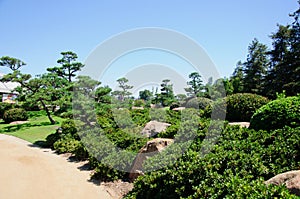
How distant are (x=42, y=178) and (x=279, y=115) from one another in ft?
17.2

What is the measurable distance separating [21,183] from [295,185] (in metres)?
4.80

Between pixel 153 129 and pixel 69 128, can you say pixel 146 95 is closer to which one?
pixel 69 128

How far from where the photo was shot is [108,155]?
531 centimetres

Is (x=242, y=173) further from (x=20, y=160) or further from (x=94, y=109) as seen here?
(x=94, y=109)

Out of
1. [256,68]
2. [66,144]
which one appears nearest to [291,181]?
[66,144]

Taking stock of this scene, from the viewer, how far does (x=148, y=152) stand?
14.6 feet

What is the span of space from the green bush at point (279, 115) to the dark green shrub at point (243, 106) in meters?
1.51

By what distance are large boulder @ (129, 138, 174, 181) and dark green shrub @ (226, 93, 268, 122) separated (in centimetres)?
310

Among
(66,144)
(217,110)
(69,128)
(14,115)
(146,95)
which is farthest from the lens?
(146,95)

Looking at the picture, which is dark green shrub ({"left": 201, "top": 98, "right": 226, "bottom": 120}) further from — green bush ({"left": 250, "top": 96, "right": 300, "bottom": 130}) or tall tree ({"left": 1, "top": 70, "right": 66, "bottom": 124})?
tall tree ({"left": 1, "top": 70, "right": 66, "bottom": 124})

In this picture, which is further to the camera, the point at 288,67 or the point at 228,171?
the point at 288,67

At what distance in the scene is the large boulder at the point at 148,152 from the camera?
430cm

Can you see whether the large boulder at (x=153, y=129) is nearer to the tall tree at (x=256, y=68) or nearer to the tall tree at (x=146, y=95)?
the tall tree at (x=256, y=68)

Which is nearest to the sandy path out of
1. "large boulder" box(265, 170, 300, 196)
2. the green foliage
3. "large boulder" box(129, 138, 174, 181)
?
"large boulder" box(129, 138, 174, 181)
